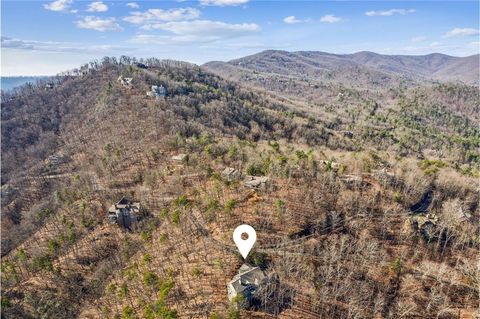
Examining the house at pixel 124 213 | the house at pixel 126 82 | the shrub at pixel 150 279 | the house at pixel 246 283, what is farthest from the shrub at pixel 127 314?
the house at pixel 126 82

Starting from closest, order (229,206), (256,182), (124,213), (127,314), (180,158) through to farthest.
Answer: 1. (127,314)
2. (229,206)
3. (256,182)
4. (124,213)
5. (180,158)

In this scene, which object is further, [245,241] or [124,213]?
[124,213]

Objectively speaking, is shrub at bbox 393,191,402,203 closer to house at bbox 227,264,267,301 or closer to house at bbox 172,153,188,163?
house at bbox 227,264,267,301

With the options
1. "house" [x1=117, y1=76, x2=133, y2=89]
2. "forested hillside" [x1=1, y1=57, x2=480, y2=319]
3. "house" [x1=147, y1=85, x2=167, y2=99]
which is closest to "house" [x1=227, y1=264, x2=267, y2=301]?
"forested hillside" [x1=1, y1=57, x2=480, y2=319]

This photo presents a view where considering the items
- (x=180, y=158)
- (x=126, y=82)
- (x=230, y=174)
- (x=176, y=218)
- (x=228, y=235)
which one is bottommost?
(x=228, y=235)

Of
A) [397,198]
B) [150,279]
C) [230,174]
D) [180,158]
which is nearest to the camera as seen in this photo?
[150,279]

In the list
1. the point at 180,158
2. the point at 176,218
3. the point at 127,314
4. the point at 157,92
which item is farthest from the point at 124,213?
the point at 157,92

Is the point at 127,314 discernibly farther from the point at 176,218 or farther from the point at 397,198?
the point at 397,198

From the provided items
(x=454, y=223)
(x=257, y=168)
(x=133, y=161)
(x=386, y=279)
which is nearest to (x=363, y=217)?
(x=386, y=279)
